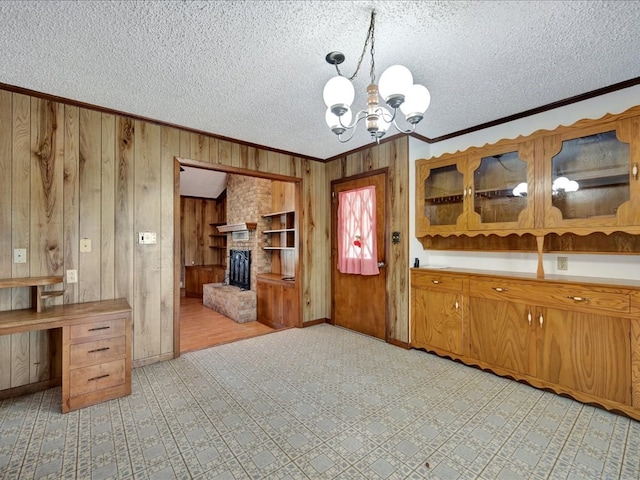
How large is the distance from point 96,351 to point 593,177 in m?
4.13

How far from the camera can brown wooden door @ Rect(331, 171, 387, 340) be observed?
3.80 metres

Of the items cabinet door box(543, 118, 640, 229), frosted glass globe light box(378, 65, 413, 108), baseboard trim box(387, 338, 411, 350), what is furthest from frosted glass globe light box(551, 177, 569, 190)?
baseboard trim box(387, 338, 411, 350)

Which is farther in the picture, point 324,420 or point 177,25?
point 324,420

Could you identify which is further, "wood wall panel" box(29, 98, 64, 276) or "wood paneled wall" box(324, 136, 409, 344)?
"wood paneled wall" box(324, 136, 409, 344)

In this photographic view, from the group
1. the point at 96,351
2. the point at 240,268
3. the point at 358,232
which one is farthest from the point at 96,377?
the point at 240,268

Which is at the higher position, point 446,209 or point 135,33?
point 135,33

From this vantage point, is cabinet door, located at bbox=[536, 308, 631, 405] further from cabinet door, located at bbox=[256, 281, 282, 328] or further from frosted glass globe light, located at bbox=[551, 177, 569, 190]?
cabinet door, located at bbox=[256, 281, 282, 328]

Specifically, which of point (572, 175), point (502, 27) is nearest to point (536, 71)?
point (502, 27)

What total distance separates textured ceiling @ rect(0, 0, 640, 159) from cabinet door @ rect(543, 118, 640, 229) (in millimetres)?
432

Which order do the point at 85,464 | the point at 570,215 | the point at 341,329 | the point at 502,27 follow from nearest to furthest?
the point at 85,464, the point at 502,27, the point at 570,215, the point at 341,329

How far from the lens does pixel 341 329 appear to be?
4270mm

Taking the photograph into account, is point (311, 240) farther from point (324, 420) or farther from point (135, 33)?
point (135, 33)

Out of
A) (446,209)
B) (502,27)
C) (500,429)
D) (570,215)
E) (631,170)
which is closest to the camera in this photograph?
(502,27)

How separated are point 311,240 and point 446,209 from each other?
6.31ft
